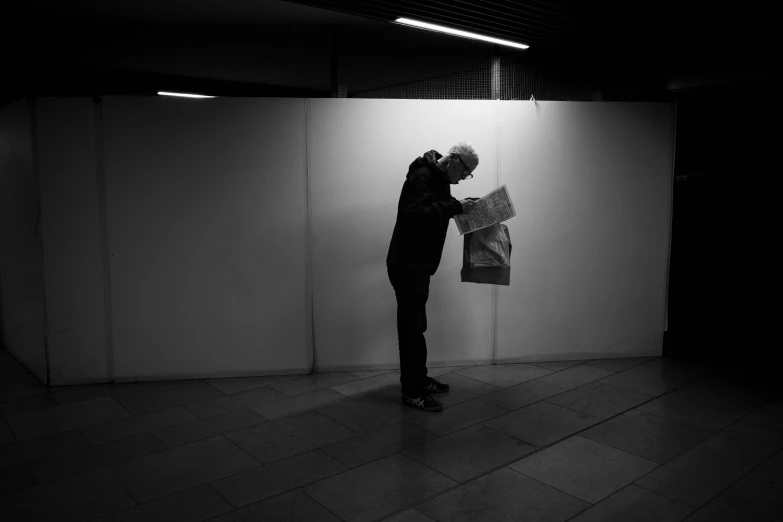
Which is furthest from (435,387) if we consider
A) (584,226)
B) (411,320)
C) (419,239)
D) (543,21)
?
(543,21)

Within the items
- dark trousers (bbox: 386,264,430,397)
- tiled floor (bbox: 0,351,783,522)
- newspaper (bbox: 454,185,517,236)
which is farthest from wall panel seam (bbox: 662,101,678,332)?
dark trousers (bbox: 386,264,430,397)

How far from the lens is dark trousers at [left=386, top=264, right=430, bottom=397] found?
3.96 m

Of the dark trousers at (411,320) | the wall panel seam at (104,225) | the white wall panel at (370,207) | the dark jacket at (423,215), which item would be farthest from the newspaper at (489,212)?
the wall panel seam at (104,225)

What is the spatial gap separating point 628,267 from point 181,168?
382cm

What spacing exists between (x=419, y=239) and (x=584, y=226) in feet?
6.12

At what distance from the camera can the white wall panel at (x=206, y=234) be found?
4.45 metres

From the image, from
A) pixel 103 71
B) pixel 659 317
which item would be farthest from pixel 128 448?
pixel 659 317

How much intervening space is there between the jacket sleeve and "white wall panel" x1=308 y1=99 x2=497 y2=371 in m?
0.86

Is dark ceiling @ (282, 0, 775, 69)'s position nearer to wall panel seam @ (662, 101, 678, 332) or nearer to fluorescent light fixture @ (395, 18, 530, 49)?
fluorescent light fixture @ (395, 18, 530, 49)

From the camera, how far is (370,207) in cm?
473

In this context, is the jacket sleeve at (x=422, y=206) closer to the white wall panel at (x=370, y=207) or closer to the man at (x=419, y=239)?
the man at (x=419, y=239)

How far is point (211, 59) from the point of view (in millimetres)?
4844

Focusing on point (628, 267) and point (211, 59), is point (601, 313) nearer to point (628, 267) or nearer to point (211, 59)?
point (628, 267)

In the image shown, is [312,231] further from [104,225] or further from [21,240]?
[21,240]
